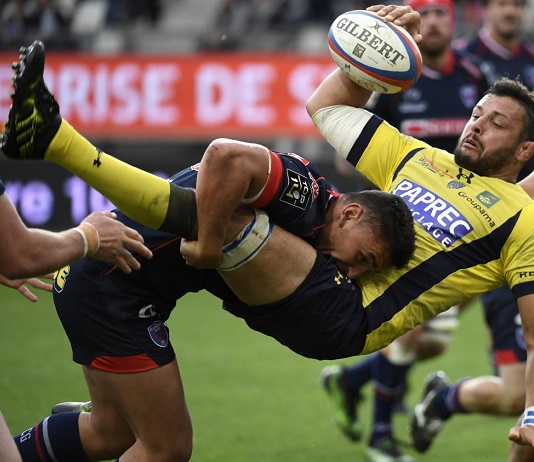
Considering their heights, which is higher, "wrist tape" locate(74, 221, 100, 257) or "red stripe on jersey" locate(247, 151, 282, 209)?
"red stripe on jersey" locate(247, 151, 282, 209)

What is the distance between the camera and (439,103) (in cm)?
782

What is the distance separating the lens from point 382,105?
7543 millimetres

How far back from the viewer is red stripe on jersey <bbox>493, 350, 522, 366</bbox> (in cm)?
623

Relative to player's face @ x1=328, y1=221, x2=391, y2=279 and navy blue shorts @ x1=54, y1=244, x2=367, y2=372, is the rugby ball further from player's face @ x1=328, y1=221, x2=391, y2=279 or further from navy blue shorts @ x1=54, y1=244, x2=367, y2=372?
navy blue shorts @ x1=54, y1=244, x2=367, y2=372

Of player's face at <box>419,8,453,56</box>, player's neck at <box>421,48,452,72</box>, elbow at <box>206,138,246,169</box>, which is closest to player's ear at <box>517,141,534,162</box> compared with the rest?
elbow at <box>206,138,246,169</box>

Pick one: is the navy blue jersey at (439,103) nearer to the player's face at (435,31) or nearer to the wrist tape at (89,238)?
the player's face at (435,31)

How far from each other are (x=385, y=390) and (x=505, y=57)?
3.32 meters

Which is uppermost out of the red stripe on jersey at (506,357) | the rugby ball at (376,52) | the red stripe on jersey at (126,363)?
the rugby ball at (376,52)

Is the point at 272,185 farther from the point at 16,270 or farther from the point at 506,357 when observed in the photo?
the point at 506,357

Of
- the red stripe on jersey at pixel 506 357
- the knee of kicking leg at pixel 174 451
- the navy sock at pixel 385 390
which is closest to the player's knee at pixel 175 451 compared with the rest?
the knee of kicking leg at pixel 174 451

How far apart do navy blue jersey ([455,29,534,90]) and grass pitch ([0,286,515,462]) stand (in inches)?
92.6

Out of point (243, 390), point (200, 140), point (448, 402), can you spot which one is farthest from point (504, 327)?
point (200, 140)

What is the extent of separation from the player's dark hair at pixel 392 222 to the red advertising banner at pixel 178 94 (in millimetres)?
9077

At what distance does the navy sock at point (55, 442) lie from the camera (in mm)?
4859
